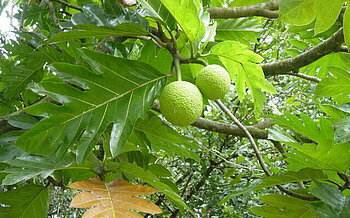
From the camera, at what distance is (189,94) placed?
1.07m

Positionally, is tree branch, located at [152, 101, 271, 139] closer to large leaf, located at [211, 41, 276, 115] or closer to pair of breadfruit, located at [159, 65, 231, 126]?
large leaf, located at [211, 41, 276, 115]

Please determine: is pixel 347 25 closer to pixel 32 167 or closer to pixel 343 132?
pixel 343 132

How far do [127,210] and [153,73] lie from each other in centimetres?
44

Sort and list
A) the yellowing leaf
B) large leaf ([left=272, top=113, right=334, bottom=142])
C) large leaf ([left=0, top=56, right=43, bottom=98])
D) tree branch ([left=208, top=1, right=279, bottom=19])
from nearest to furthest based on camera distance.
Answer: the yellowing leaf, large leaf ([left=272, top=113, right=334, bottom=142]), tree branch ([left=208, top=1, right=279, bottom=19]), large leaf ([left=0, top=56, right=43, bottom=98])

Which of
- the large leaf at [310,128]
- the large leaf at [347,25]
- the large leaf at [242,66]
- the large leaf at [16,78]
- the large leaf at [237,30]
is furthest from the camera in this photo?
the large leaf at [16,78]

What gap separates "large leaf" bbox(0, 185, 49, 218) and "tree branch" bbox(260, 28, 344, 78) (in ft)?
3.78

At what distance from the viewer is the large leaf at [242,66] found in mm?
1178

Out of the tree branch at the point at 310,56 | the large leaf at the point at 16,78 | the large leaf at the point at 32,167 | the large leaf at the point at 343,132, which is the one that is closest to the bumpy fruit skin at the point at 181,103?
the large leaf at the point at 32,167

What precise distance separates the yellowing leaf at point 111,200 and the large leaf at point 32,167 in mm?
132

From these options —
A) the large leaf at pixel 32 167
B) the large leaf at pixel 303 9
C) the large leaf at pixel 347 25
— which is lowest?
the large leaf at pixel 32 167

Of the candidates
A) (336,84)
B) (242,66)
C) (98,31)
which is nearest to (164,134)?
(242,66)

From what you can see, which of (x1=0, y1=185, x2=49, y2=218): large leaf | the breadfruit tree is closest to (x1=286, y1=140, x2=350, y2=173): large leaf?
the breadfruit tree

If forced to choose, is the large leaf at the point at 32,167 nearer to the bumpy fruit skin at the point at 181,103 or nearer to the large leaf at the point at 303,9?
the bumpy fruit skin at the point at 181,103

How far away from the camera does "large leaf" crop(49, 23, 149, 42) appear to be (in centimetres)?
103
